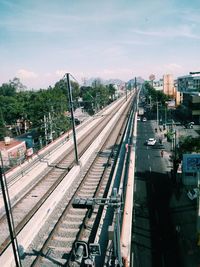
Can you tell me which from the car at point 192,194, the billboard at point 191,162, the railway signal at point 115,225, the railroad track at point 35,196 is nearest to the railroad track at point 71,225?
the railway signal at point 115,225

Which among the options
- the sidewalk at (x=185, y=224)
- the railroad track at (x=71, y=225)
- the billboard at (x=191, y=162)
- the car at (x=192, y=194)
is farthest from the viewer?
the car at (x=192, y=194)

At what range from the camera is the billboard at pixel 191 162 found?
25.9 m

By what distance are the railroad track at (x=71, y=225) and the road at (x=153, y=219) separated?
4770 millimetres

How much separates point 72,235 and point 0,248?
4.14m

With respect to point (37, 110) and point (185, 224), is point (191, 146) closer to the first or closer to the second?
point (185, 224)

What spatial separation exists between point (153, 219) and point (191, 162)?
6696 millimetres

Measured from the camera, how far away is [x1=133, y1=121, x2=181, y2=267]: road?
19609mm

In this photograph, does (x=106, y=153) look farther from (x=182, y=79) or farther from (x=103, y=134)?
(x=182, y=79)

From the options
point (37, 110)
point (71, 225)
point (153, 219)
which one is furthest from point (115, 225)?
point (37, 110)

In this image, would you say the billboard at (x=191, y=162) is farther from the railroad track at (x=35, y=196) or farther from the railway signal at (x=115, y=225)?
the railway signal at (x=115, y=225)

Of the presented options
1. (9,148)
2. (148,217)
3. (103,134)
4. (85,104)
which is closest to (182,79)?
(85,104)

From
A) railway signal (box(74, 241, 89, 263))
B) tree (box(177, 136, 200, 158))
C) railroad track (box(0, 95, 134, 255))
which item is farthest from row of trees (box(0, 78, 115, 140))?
railway signal (box(74, 241, 89, 263))

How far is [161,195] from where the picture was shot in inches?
1165

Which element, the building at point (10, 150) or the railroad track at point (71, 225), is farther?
the building at point (10, 150)
